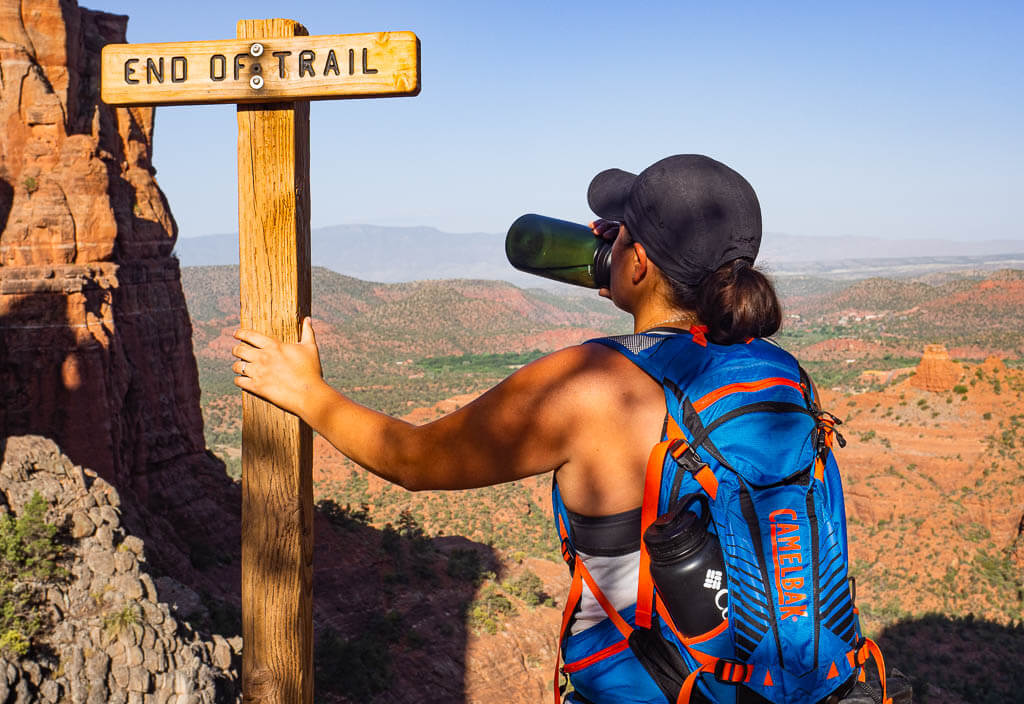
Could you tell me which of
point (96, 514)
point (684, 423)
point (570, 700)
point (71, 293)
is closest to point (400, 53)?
point (684, 423)

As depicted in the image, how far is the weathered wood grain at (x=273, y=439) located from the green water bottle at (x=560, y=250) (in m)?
0.68

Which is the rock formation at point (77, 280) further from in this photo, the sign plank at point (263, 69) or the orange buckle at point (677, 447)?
the orange buckle at point (677, 447)

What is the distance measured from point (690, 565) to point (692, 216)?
2.60ft

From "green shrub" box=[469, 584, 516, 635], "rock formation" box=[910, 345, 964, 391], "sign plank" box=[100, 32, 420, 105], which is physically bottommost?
"green shrub" box=[469, 584, 516, 635]

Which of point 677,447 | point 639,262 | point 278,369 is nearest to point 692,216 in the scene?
point 639,262

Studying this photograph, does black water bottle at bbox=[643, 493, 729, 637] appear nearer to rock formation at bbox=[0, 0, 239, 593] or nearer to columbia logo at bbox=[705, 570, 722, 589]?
columbia logo at bbox=[705, 570, 722, 589]

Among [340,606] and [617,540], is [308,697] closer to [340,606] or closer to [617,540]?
[617,540]

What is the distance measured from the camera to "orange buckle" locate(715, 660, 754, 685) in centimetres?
163

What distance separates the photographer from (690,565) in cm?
162

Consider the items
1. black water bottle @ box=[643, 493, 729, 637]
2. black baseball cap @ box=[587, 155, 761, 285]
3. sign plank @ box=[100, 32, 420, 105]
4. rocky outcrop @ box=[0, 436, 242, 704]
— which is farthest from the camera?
rocky outcrop @ box=[0, 436, 242, 704]

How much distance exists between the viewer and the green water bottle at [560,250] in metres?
2.33

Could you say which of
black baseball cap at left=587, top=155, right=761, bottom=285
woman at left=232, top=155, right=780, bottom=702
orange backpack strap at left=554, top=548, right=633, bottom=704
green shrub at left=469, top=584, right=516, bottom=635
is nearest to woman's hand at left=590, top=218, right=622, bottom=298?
woman at left=232, top=155, right=780, bottom=702

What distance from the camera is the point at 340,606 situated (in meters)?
18.0

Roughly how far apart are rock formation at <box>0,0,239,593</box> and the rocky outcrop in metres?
4.30
